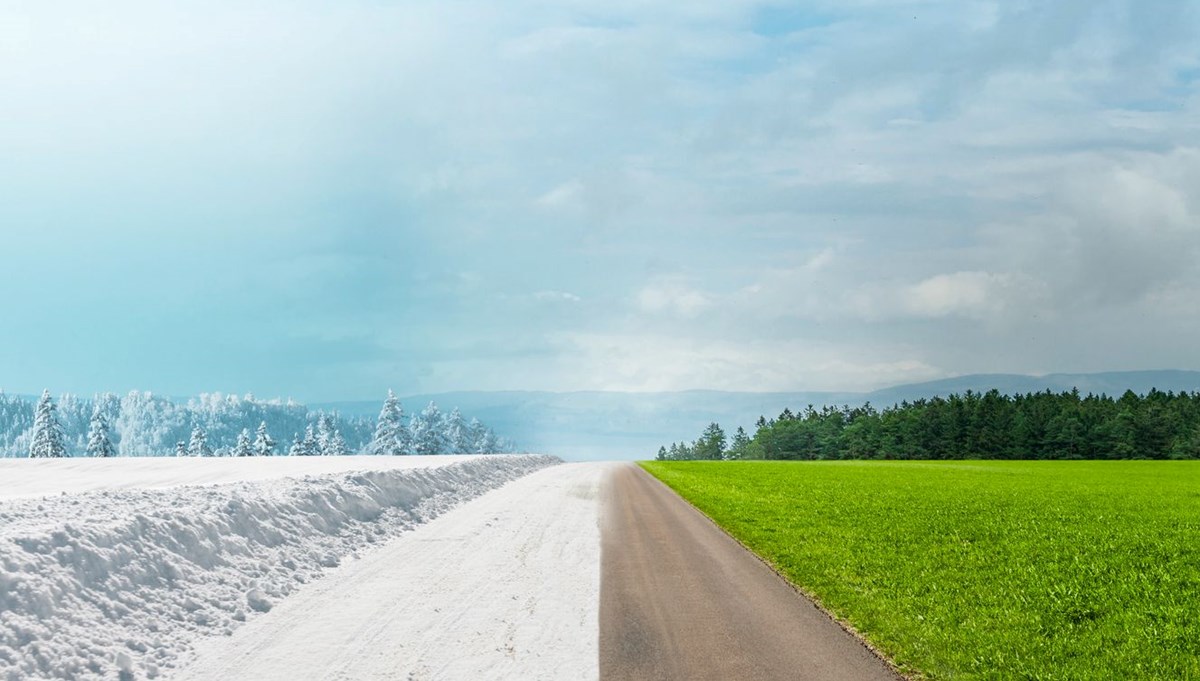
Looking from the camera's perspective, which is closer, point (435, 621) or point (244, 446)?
point (435, 621)

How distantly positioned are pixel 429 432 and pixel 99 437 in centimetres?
4711

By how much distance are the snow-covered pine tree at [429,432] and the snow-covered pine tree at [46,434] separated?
4678 cm

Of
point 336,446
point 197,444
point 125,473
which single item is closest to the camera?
point 125,473

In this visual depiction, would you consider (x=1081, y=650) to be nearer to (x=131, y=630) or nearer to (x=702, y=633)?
(x=702, y=633)

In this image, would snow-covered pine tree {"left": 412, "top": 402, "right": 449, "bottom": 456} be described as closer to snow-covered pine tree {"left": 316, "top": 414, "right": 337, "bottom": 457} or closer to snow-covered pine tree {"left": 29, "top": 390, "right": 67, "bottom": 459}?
snow-covered pine tree {"left": 316, "top": 414, "right": 337, "bottom": 457}

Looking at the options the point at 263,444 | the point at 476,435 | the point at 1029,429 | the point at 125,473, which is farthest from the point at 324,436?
the point at 1029,429

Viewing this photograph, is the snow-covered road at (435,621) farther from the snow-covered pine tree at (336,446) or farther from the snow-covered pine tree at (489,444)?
the snow-covered pine tree at (489,444)

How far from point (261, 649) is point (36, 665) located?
2468 millimetres

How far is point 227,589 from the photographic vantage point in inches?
541

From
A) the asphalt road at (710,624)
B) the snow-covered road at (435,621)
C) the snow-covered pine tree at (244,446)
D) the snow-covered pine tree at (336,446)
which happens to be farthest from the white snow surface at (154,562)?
the snow-covered pine tree at (336,446)

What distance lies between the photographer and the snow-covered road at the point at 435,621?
32.4 feet

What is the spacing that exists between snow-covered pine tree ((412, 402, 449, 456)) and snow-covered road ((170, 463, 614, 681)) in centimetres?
11352

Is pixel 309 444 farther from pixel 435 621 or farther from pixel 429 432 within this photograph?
pixel 435 621

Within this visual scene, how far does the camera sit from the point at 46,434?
3708 inches
